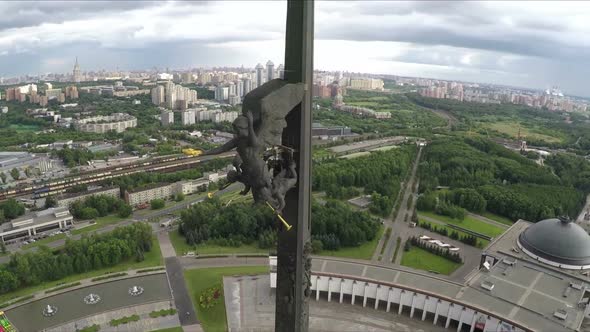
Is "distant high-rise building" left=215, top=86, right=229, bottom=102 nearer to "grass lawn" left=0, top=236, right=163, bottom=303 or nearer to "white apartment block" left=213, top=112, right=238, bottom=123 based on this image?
"white apartment block" left=213, top=112, right=238, bottom=123

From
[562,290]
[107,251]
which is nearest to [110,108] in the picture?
[107,251]

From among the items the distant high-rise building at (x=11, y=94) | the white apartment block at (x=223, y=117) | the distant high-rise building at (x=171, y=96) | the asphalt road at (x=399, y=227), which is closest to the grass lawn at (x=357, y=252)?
the asphalt road at (x=399, y=227)

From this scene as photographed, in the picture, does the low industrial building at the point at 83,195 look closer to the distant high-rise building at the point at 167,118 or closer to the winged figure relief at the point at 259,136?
the winged figure relief at the point at 259,136

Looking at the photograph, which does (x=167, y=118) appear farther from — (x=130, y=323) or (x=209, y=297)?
(x=130, y=323)

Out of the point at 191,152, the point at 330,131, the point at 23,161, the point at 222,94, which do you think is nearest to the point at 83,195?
the point at 191,152

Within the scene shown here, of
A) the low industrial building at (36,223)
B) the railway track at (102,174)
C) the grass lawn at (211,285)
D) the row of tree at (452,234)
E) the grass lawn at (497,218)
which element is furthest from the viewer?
the railway track at (102,174)
